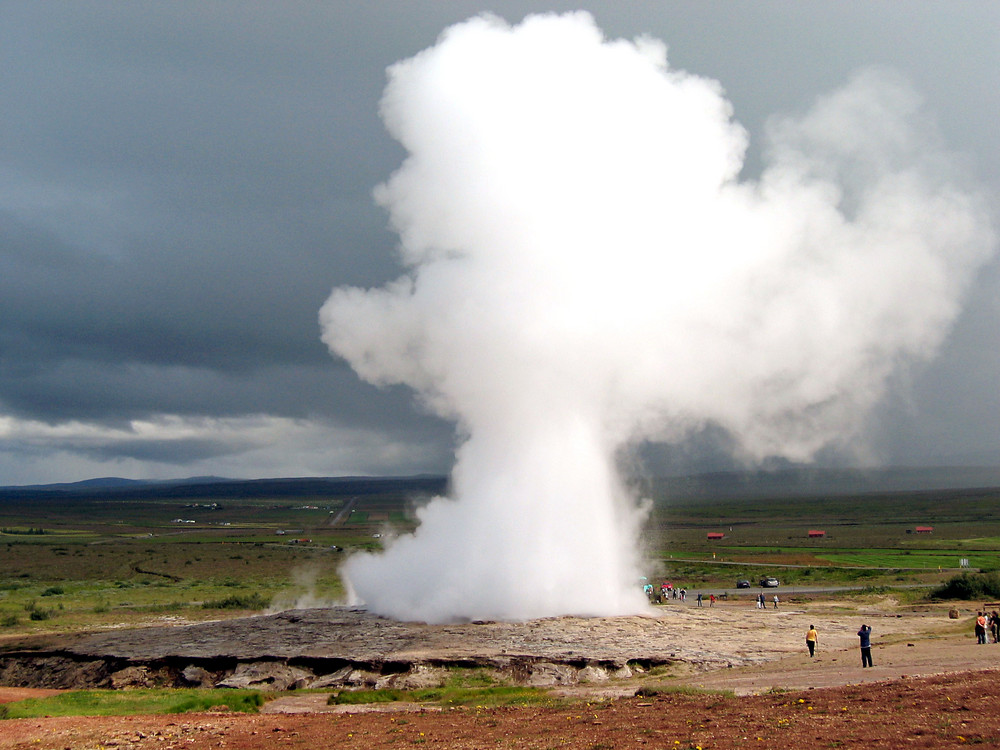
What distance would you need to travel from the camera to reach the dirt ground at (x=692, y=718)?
647 inches

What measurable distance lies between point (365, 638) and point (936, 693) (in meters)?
24.4

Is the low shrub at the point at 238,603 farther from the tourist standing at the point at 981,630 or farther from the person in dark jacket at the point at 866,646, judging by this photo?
the tourist standing at the point at 981,630

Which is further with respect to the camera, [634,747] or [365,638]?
[365,638]

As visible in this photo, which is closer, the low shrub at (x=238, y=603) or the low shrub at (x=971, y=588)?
the low shrub at (x=971, y=588)

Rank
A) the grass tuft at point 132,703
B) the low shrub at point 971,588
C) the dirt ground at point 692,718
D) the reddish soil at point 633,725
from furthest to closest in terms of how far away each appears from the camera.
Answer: the low shrub at point 971,588 < the grass tuft at point 132,703 < the dirt ground at point 692,718 < the reddish soil at point 633,725

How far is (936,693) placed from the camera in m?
19.3

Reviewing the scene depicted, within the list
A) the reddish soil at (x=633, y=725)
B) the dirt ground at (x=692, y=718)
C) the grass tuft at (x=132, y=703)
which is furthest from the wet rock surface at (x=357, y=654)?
the reddish soil at (x=633, y=725)

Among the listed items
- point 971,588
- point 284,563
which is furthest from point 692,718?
point 284,563

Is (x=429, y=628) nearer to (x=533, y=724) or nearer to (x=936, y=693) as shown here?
(x=533, y=724)

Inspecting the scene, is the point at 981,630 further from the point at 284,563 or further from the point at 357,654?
the point at 284,563

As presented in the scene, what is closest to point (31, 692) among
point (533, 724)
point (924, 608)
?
point (533, 724)

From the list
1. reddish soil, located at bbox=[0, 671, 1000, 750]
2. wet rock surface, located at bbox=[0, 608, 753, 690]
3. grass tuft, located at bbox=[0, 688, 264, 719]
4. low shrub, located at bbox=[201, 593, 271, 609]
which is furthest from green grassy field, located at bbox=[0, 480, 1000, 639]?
reddish soil, located at bbox=[0, 671, 1000, 750]

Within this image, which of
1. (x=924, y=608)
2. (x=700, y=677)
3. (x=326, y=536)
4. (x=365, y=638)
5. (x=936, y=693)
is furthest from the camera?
(x=326, y=536)

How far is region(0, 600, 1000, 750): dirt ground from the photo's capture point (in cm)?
1642
